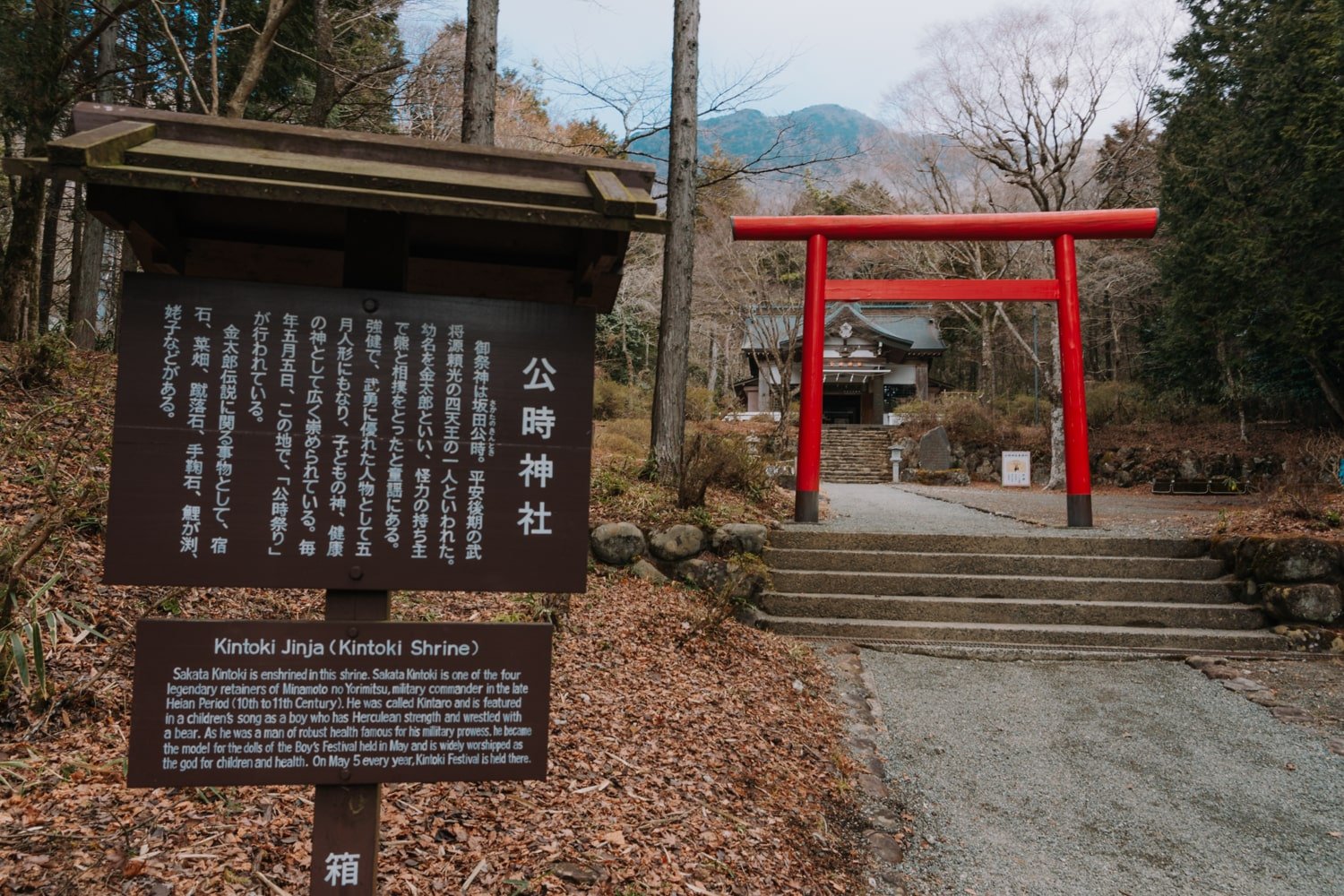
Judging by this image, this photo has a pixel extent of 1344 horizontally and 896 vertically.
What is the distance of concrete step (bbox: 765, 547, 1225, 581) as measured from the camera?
22.9 feet

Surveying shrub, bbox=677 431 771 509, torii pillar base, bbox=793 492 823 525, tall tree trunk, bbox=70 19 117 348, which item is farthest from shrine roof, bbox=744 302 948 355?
tall tree trunk, bbox=70 19 117 348

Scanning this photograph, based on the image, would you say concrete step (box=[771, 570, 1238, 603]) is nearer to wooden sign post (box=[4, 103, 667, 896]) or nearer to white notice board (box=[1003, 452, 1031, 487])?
wooden sign post (box=[4, 103, 667, 896])

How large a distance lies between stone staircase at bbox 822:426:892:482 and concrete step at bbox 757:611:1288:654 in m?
16.1

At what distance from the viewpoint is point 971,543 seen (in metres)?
7.52

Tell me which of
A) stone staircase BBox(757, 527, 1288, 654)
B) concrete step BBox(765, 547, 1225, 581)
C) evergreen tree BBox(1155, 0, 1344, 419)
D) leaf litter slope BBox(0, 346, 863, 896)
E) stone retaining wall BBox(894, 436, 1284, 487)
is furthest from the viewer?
stone retaining wall BBox(894, 436, 1284, 487)

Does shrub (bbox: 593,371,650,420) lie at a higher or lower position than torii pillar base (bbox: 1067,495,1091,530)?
higher

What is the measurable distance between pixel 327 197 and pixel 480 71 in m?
5.29

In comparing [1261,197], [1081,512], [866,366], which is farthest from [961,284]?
[866,366]

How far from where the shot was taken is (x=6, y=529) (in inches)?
146

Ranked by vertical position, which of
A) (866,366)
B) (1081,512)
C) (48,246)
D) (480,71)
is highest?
(866,366)

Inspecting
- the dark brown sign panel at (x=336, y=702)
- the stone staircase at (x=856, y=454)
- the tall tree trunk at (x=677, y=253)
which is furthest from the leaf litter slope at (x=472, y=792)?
the stone staircase at (x=856, y=454)

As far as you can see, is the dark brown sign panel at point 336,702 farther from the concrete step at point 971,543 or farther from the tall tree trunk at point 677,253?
the tall tree trunk at point 677,253

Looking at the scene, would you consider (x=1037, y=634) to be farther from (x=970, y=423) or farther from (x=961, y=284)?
(x=970, y=423)

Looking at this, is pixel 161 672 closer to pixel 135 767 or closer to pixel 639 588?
pixel 135 767
